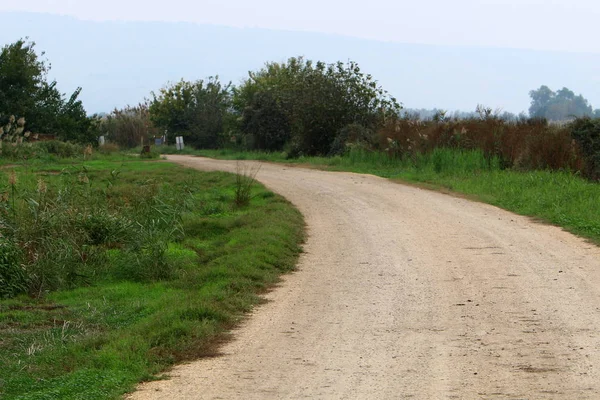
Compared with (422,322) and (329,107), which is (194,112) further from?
(422,322)

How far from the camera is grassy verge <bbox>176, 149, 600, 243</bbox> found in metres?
16.5

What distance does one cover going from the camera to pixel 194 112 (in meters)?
58.4

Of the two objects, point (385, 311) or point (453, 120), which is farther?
point (453, 120)

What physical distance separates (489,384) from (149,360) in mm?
3004

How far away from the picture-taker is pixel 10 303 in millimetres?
11227

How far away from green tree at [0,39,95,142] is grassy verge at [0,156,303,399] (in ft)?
74.2

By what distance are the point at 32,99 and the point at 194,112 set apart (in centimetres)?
1814

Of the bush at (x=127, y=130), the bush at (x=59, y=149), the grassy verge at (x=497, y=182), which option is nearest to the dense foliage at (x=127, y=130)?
the bush at (x=127, y=130)

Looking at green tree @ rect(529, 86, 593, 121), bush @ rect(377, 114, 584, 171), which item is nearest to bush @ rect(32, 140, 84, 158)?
bush @ rect(377, 114, 584, 171)

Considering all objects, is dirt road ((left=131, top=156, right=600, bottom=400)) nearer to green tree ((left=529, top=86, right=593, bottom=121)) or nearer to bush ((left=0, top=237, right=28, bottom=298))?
bush ((left=0, top=237, right=28, bottom=298))

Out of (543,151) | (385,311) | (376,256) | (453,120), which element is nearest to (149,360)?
(385,311)

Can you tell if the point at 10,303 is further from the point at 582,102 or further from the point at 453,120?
the point at 582,102

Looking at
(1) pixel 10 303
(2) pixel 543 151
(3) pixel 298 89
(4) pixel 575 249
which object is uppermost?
(3) pixel 298 89

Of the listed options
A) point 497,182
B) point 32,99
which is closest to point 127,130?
point 32,99
